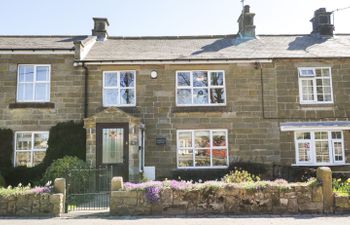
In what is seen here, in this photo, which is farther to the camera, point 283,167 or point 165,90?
point 165,90

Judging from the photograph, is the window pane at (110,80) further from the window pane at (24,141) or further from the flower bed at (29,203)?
the flower bed at (29,203)

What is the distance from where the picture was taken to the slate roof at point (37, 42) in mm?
18547

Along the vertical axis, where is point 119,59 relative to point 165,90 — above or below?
above

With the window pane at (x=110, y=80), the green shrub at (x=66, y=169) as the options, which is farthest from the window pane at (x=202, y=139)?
the green shrub at (x=66, y=169)

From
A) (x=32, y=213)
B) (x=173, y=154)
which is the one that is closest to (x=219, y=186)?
(x=32, y=213)

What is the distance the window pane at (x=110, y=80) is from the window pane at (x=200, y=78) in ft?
12.0

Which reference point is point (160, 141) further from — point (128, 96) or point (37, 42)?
point (37, 42)

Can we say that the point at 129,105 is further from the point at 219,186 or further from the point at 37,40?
the point at 219,186

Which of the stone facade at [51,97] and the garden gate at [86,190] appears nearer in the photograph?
the garden gate at [86,190]

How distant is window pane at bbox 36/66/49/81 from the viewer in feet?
59.8

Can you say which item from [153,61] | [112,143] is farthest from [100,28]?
[112,143]

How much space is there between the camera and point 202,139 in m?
18.1

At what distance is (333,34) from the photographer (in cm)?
2253

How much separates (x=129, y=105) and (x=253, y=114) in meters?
5.68
